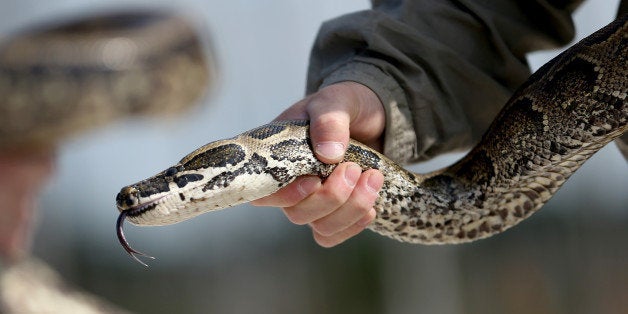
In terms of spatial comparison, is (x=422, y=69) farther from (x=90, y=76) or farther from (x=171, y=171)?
(x=90, y=76)

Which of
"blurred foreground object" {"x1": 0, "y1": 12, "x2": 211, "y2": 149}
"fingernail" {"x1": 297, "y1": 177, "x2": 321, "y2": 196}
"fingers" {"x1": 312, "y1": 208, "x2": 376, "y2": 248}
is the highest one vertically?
"blurred foreground object" {"x1": 0, "y1": 12, "x2": 211, "y2": 149}

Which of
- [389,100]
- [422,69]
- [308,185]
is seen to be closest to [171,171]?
[308,185]

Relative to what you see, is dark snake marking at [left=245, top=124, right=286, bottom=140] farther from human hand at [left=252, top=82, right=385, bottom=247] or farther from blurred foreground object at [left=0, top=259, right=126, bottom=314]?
blurred foreground object at [left=0, top=259, right=126, bottom=314]

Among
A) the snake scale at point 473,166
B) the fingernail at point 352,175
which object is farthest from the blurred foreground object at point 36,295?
the fingernail at point 352,175

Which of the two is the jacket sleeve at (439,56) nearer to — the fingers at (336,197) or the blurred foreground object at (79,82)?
the fingers at (336,197)

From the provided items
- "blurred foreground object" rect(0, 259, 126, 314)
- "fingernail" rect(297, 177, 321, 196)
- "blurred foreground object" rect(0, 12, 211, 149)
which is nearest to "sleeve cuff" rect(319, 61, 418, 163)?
"fingernail" rect(297, 177, 321, 196)

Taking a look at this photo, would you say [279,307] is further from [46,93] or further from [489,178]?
[489,178]
